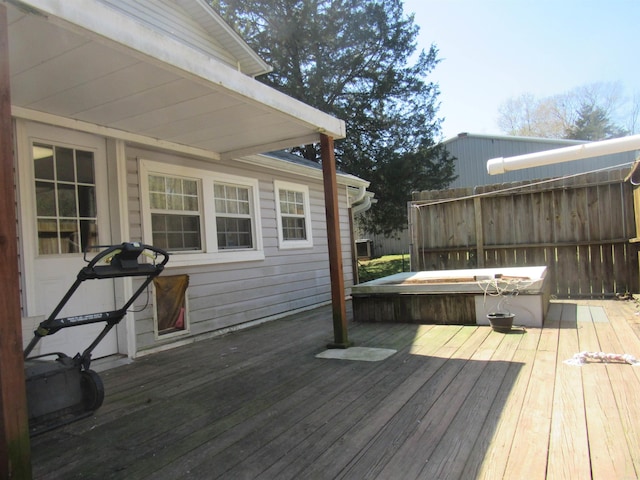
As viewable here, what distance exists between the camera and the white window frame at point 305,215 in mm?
6828

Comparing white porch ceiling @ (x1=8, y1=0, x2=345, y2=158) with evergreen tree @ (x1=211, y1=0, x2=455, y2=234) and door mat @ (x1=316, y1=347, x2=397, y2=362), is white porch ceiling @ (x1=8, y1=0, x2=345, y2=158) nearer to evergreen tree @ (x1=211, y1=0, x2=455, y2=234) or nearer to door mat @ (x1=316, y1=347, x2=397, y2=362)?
door mat @ (x1=316, y1=347, x2=397, y2=362)

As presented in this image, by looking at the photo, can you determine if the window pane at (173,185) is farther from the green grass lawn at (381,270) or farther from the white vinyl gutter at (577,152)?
the green grass lawn at (381,270)

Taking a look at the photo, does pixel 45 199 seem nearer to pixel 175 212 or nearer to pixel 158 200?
pixel 158 200

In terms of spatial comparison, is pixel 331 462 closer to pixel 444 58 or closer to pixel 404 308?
pixel 404 308

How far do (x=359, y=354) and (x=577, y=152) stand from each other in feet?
10.9

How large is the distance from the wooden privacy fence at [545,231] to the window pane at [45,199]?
5.91 m

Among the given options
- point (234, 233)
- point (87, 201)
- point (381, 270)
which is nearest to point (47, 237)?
point (87, 201)

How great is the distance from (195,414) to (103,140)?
2963 mm

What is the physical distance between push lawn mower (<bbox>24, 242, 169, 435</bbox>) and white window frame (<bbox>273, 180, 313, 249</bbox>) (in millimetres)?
4155

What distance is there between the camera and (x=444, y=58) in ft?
52.6

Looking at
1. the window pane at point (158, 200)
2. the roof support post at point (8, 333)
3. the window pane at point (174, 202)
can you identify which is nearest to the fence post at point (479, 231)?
the window pane at point (174, 202)

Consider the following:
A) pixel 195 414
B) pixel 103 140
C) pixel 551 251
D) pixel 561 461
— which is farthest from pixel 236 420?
pixel 551 251

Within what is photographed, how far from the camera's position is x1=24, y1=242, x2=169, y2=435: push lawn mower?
2346 mm

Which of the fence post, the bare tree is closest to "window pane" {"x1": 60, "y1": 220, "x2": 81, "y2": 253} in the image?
the fence post
